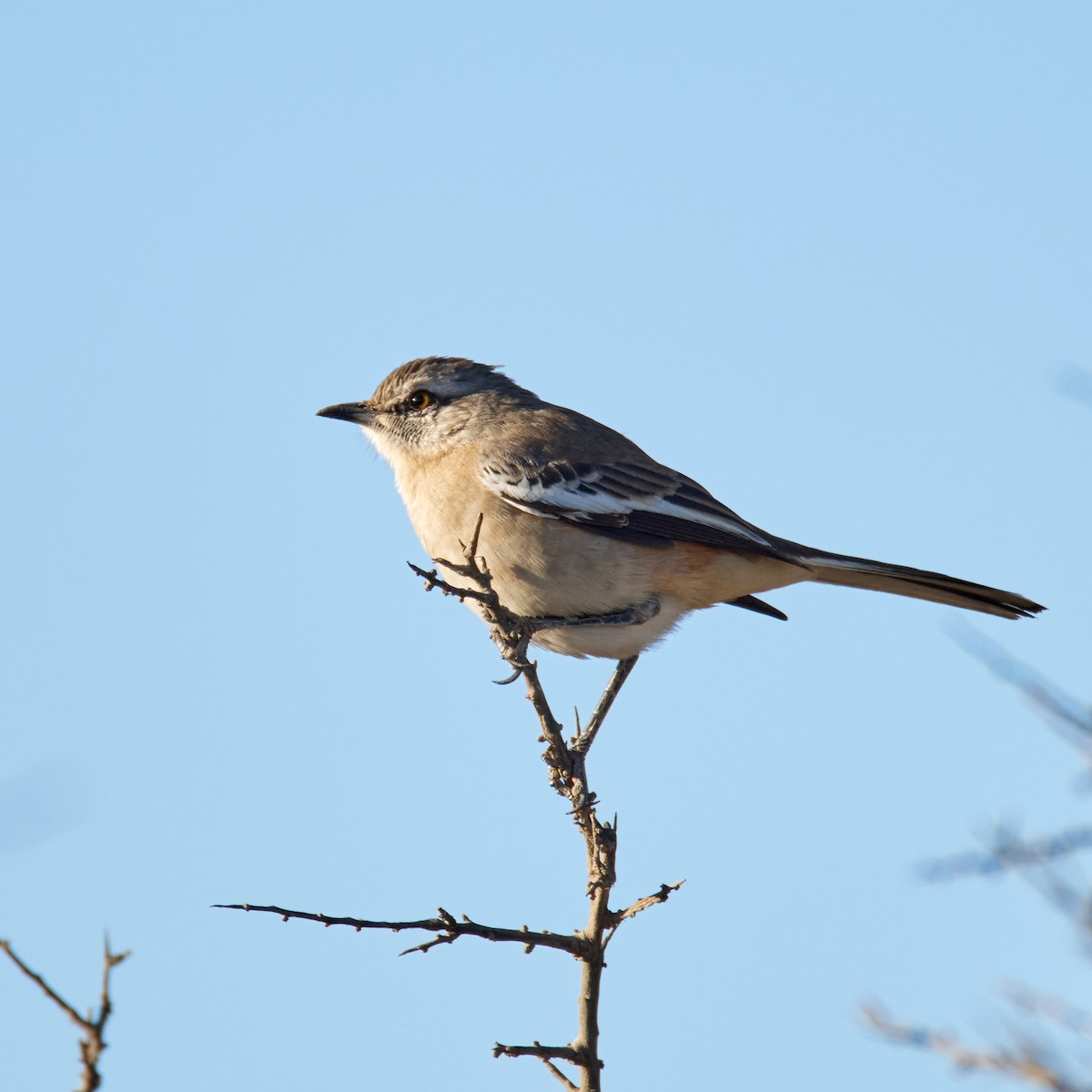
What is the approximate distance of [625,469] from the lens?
26.1 ft

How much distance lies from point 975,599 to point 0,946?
6.03 m

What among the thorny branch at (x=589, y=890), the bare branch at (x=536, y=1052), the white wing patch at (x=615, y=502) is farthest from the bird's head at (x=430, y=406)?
the bare branch at (x=536, y=1052)

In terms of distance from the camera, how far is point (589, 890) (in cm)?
549

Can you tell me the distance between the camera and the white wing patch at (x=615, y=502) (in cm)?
739

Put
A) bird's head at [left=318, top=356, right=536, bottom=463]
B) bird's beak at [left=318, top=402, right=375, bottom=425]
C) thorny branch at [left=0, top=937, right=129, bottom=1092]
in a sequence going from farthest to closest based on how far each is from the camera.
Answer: bird's beak at [left=318, top=402, right=375, bottom=425]
bird's head at [left=318, top=356, right=536, bottom=463]
thorny branch at [left=0, top=937, right=129, bottom=1092]

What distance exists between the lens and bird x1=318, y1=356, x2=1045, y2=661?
721 cm

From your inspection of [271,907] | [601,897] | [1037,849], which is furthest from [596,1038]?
[1037,849]

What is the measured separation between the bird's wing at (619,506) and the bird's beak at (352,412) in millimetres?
1489

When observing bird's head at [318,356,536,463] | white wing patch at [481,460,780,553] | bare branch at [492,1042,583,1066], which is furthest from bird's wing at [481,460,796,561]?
bare branch at [492,1042,583,1066]

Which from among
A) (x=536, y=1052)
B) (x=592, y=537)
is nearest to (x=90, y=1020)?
(x=536, y=1052)

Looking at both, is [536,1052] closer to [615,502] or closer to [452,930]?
[452,930]

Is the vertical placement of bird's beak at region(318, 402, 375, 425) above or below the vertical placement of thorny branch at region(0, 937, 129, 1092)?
above

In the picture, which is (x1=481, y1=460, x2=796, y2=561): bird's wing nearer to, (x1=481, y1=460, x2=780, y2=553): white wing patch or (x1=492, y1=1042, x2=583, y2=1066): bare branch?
(x1=481, y1=460, x2=780, y2=553): white wing patch

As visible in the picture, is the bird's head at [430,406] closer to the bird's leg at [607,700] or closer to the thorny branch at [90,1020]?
the bird's leg at [607,700]
